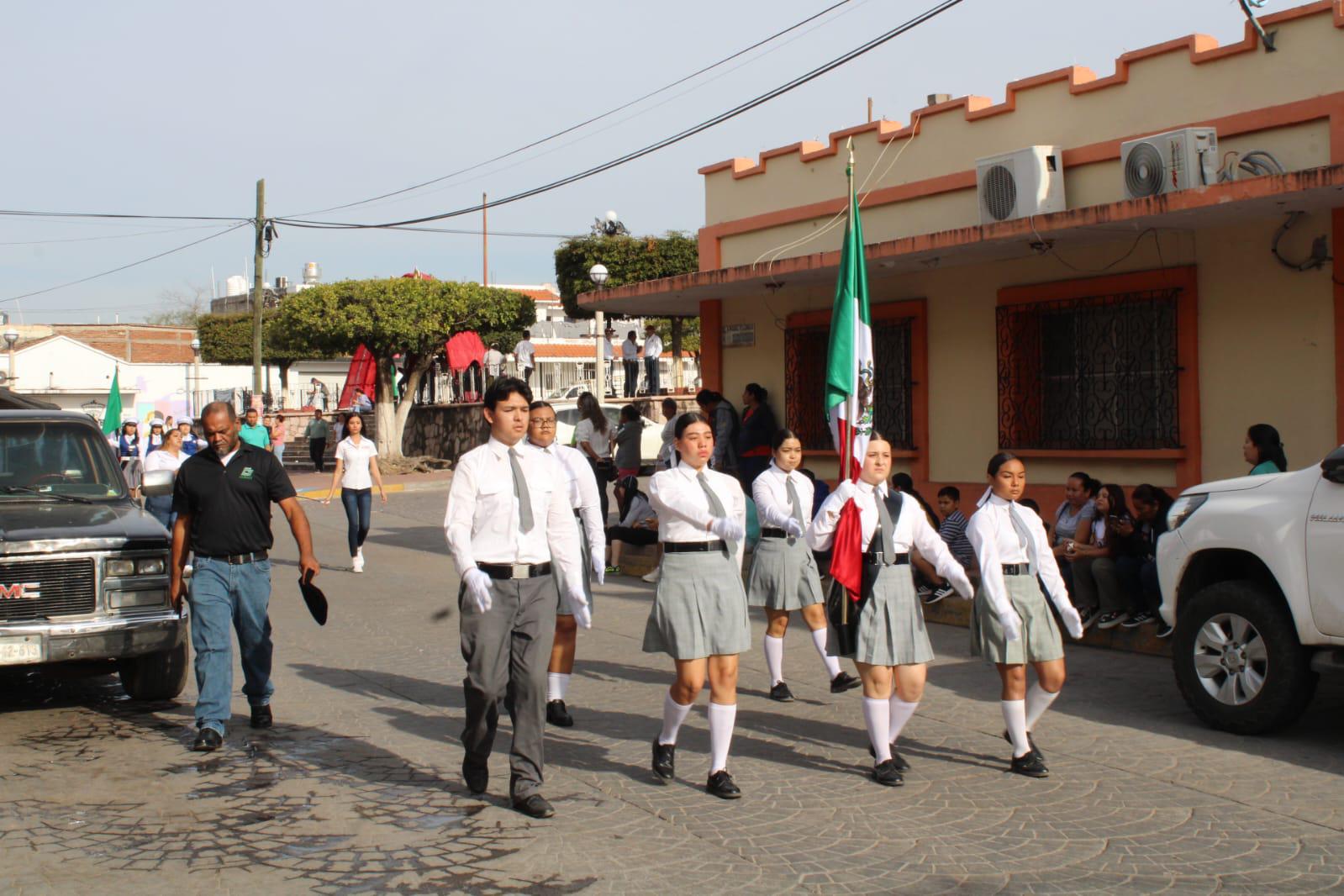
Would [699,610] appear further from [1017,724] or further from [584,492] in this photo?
[584,492]

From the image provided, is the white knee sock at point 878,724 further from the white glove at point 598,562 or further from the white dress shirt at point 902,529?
the white glove at point 598,562

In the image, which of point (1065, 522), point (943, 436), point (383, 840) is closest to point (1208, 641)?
point (1065, 522)

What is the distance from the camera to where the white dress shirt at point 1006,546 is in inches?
258

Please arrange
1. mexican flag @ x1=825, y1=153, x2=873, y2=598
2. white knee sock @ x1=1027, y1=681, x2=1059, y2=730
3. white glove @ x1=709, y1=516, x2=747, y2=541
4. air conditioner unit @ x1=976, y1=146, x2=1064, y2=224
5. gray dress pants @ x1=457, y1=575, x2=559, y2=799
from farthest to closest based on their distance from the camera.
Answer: air conditioner unit @ x1=976, y1=146, x2=1064, y2=224, mexican flag @ x1=825, y1=153, x2=873, y2=598, white knee sock @ x1=1027, y1=681, x2=1059, y2=730, white glove @ x1=709, y1=516, x2=747, y2=541, gray dress pants @ x1=457, y1=575, x2=559, y2=799

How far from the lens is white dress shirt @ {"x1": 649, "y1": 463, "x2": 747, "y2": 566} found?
6.37 m

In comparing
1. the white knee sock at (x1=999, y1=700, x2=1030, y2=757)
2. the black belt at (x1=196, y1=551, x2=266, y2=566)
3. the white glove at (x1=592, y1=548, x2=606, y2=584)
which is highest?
the black belt at (x1=196, y1=551, x2=266, y2=566)

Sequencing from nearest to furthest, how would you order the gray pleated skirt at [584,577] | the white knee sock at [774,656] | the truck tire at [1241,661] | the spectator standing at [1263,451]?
1. the gray pleated skirt at [584,577]
2. the truck tire at [1241,661]
3. the white knee sock at [774,656]
4. the spectator standing at [1263,451]

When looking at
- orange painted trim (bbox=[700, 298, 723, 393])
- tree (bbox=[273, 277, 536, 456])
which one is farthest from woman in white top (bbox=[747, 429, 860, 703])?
tree (bbox=[273, 277, 536, 456])

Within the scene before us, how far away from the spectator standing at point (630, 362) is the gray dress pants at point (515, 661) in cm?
2467

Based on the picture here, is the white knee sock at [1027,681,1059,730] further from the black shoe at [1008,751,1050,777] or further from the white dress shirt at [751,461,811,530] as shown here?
the white dress shirt at [751,461,811,530]

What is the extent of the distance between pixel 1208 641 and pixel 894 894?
11.0ft

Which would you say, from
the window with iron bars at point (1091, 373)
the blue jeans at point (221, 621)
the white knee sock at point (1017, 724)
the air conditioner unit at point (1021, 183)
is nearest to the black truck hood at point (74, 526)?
the blue jeans at point (221, 621)

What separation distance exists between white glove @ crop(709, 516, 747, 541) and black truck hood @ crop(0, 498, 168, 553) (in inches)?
143

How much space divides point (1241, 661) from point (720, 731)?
304 centimetres
